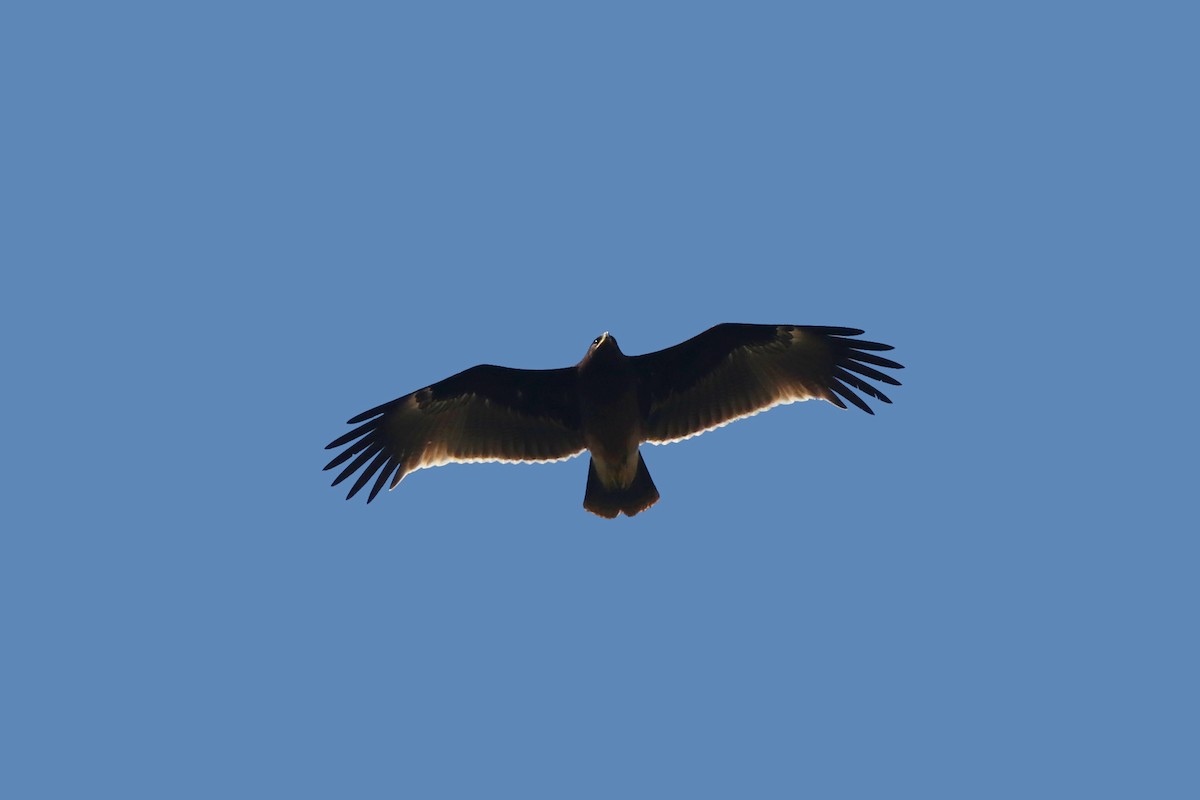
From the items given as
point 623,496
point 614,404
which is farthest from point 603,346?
point 623,496

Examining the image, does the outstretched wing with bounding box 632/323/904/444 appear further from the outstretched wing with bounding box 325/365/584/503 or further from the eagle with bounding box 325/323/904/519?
the outstretched wing with bounding box 325/365/584/503

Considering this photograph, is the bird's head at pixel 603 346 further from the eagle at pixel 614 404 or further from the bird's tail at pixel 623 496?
the bird's tail at pixel 623 496

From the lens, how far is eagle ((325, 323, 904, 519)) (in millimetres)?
15594

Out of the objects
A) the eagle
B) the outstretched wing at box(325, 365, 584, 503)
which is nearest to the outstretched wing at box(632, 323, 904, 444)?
the eagle

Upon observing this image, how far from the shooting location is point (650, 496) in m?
15.7

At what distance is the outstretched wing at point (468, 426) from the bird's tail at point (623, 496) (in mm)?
510

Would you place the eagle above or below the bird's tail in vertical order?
above

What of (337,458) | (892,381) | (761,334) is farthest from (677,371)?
(337,458)

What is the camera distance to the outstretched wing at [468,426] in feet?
52.4

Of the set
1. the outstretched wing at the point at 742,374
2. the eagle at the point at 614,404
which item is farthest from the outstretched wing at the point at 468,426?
the outstretched wing at the point at 742,374

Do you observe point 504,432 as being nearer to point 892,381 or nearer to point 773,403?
point 773,403

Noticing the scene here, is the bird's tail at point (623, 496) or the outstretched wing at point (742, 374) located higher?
the outstretched wing at point (742, 374)

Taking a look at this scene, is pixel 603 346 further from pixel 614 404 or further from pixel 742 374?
pixel 742 374

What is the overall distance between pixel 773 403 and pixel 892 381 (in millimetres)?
1161
